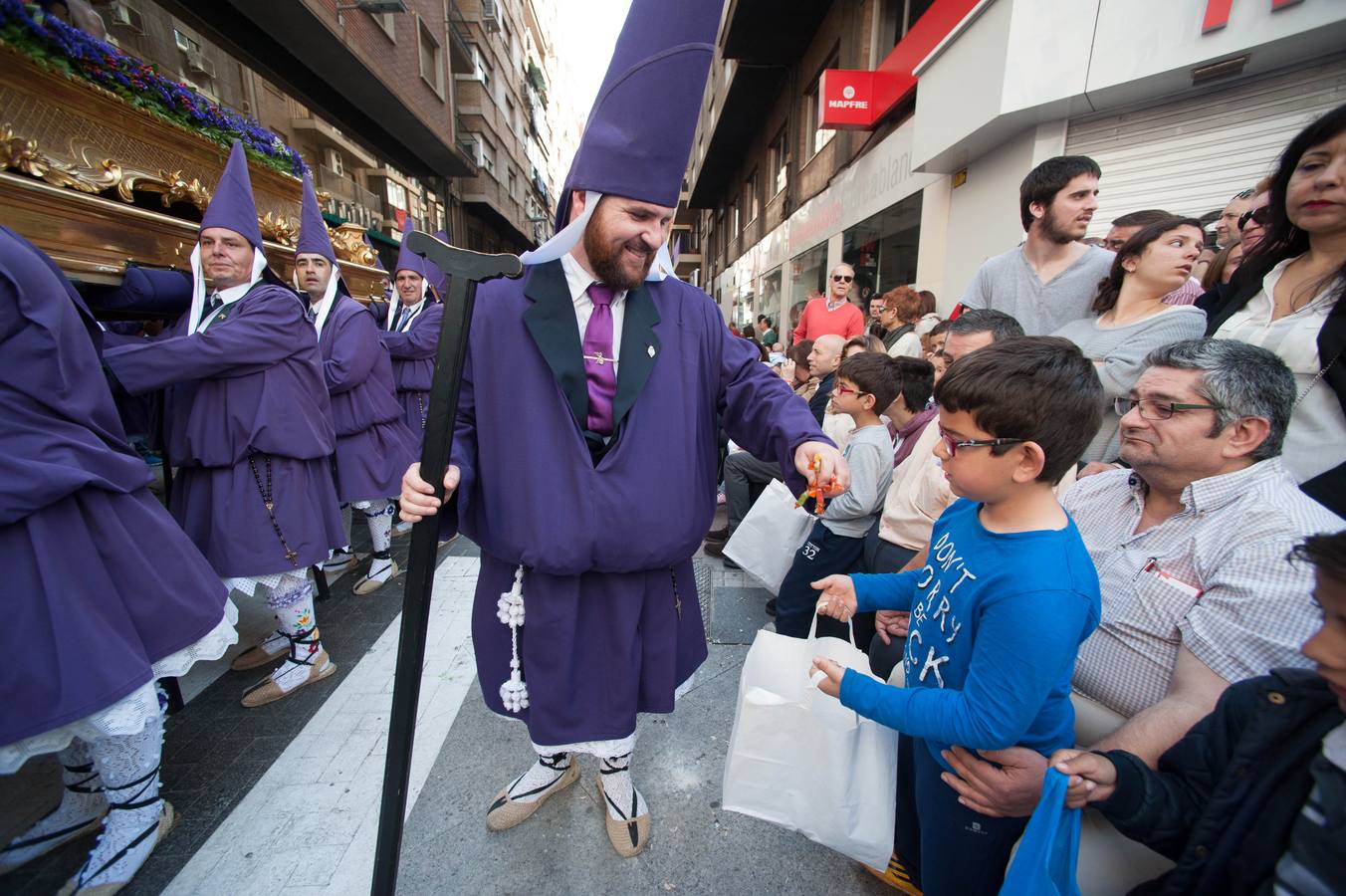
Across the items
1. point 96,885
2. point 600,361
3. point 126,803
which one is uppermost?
point 600,361

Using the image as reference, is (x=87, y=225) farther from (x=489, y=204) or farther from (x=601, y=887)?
(x=489, y=204)

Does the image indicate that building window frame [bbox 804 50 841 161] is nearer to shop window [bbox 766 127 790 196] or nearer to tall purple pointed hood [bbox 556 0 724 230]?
shop window [bbox 766 127 790 196]

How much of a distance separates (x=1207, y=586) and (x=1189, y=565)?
0.06 meters

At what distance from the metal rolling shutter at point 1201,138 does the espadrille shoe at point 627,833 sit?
571cm

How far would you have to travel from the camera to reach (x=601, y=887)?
1.73 m

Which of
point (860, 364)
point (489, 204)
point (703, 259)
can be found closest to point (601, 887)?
point (860, 364)

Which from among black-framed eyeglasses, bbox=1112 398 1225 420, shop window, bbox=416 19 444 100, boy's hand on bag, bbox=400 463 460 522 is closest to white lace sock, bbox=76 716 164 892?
boy's hand on bag, bbox=400 463 460 522

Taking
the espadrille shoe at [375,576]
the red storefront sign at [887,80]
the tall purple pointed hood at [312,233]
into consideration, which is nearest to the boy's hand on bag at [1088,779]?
the espadrille shoe at [375,576]

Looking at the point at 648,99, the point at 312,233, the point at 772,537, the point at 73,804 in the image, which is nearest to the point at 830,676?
the point at 648,99

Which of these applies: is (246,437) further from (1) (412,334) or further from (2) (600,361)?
(1) (412,334)

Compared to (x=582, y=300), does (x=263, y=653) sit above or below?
below

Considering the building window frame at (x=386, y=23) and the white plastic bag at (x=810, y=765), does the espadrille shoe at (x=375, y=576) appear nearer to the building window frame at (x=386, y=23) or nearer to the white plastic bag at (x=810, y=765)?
the white plastic bag at (x=810, y=765)

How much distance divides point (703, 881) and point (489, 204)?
23047 mm

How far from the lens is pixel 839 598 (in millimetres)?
1585
